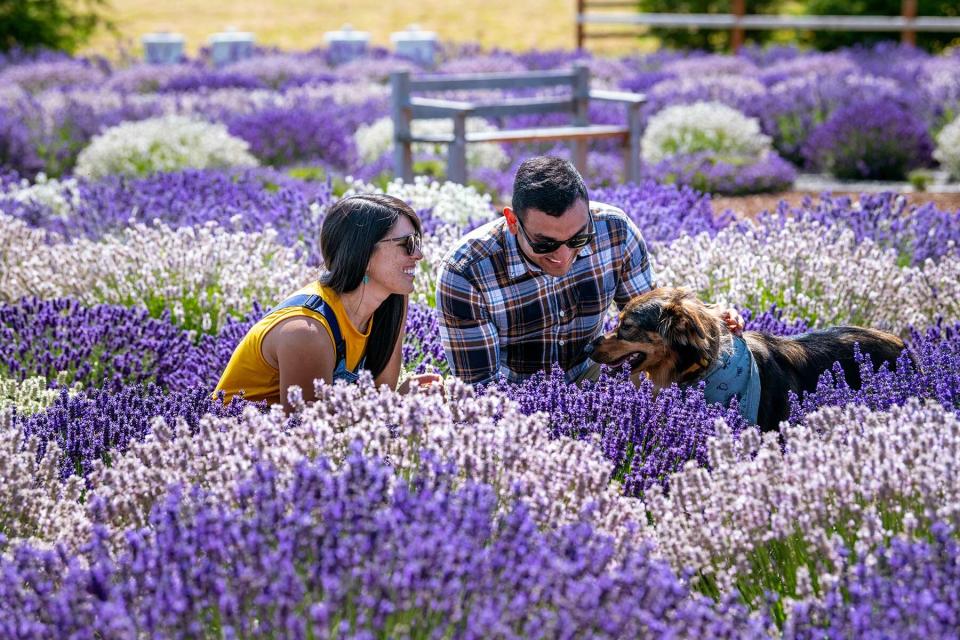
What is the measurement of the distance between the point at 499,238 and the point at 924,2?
20.5m

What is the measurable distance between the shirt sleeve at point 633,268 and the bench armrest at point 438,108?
4.15m

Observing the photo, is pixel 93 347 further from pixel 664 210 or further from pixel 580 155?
pixel 580 155

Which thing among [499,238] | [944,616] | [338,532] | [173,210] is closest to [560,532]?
[338,532]

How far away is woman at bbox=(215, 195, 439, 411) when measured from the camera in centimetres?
364

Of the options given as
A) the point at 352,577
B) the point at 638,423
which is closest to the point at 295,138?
the point at 638,423

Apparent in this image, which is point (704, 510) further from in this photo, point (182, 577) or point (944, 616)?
point (182, 577)

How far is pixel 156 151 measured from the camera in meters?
9.83

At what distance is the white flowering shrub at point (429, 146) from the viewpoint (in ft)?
35.4

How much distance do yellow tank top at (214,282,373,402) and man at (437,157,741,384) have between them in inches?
13.2

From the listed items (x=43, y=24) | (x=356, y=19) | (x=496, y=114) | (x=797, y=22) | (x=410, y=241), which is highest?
(x=43, y=24)

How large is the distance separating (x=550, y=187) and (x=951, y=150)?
7.64 meters

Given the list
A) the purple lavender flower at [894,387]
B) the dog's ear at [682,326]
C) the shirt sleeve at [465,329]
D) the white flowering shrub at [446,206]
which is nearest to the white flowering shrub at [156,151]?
the white flowering shrub at [446,206]

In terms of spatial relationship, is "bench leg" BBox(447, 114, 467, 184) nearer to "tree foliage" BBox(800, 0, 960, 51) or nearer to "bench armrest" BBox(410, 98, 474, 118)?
"bench armrest" BBox(410, 98, 474, 118)

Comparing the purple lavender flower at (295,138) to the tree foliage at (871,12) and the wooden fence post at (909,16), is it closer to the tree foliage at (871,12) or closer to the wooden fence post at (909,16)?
the wooden fence post at (909,16)
